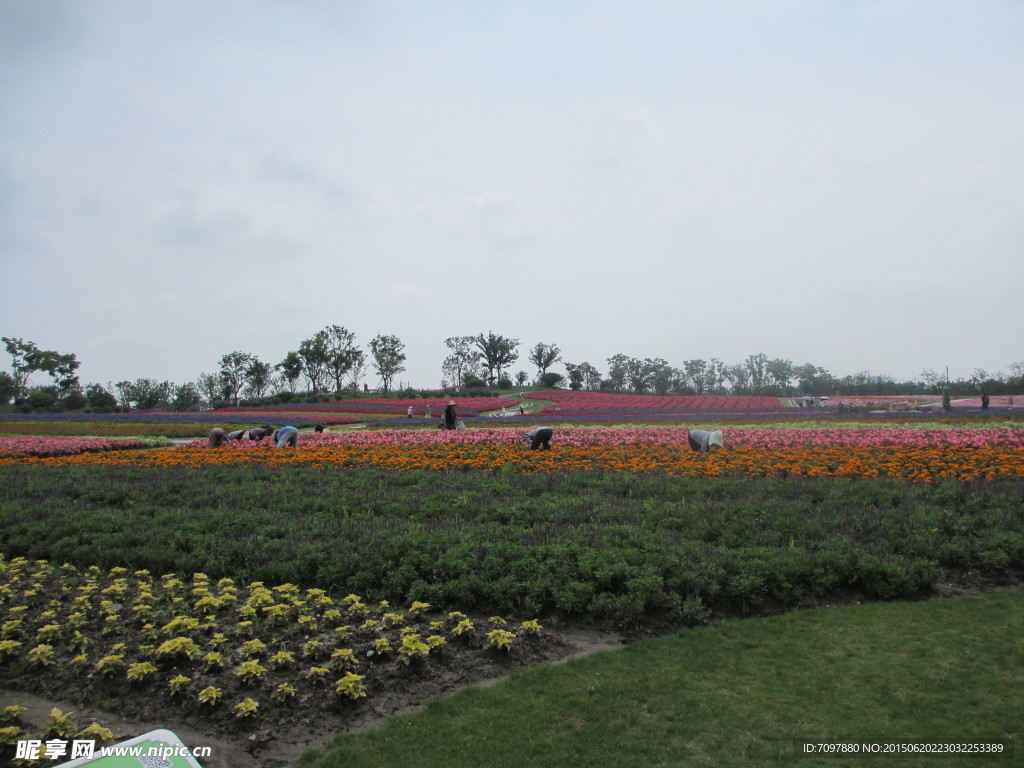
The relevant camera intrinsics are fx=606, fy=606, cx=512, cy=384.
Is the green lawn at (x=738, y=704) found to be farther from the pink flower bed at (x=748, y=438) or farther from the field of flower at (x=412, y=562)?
the pink flower bed at (x=748, y=438)

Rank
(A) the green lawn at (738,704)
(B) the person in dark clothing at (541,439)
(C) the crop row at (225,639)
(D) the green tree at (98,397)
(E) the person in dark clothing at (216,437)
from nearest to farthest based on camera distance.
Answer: (A) the green lawn at (738,704) < (C) the crop row at (225,639) < (B) the person in dark clothing at (541,439) < (E) the person in dark clothing at (216,437) < (D) the green tree at (98,397)

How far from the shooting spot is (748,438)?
654 inches

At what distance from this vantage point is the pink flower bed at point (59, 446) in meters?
18.4

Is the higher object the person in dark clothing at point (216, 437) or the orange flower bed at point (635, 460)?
the person in dark clothing at point (216, 437)

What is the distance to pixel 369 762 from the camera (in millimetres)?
3686

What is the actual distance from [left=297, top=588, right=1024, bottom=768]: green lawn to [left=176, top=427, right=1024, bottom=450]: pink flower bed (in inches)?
396

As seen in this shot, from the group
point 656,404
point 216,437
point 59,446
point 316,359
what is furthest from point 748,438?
point 316,359

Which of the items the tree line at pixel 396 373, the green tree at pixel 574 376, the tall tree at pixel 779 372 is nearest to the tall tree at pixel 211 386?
the tree line at pixel 396 373

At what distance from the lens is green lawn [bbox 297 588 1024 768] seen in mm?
3670

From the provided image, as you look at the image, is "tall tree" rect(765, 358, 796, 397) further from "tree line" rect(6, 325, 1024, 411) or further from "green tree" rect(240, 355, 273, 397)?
"green tree" rect(240, 355, 273, 397)

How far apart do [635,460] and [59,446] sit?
18.1m

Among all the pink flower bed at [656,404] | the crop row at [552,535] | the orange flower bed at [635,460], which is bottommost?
the crop row at [552,535]

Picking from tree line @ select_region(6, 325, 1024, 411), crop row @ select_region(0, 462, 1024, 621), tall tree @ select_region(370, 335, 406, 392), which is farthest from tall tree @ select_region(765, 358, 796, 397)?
crop row @ select_region(0, 462, 1024, 621)

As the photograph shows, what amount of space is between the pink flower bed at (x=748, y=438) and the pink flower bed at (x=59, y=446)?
4978 mm
